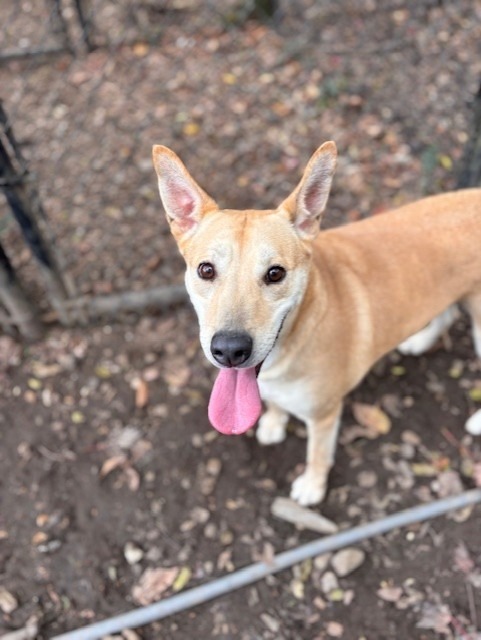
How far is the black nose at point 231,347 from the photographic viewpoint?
2.07 metres

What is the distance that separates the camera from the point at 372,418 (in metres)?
3.58

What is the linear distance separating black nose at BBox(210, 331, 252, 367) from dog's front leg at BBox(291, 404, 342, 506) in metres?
0.96

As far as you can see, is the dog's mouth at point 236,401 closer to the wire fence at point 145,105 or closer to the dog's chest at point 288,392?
the dog's chest at point 288,392

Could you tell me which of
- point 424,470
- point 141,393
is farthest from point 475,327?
point 141,393

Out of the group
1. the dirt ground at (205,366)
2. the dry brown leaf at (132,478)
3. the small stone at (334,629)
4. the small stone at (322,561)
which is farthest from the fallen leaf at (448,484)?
the dry brown leaf at (132,478)

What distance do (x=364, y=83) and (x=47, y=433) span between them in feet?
13.5

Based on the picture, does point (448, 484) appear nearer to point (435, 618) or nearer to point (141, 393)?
point (435, 618)

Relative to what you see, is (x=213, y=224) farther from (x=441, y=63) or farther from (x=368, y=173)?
(x=441, y=63)

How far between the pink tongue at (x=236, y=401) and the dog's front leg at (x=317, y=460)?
24.0 inches

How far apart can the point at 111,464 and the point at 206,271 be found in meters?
1.74

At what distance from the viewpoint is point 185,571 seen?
310 cm

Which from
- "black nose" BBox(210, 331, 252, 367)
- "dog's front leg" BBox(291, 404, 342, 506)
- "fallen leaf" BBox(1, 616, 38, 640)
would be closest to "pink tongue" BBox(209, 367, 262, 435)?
"black nose" BBox(210, 331, 252, 367)

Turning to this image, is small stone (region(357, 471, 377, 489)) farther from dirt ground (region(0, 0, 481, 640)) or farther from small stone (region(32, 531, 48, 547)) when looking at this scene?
small stone (region(32, 531, 48, 547))

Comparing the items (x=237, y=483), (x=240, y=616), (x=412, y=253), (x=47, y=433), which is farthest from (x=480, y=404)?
(x=47, y=433)
